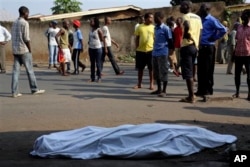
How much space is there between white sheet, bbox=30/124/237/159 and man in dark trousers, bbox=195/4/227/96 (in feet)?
12.7

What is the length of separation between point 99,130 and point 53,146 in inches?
25.1

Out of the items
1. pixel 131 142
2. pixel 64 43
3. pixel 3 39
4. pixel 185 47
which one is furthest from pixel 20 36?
pixel 131 142

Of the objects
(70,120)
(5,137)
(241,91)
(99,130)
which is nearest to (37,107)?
(70,120)

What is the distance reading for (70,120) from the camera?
7.42 metres

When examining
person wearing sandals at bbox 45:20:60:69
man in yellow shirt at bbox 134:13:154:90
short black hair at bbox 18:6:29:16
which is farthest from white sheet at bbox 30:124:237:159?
person wearing sandals at bbox 45:20:60:69

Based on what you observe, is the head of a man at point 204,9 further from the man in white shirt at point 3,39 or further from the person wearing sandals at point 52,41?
the person wearing sandals at point 52,41

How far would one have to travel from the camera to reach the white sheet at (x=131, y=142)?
5.26m

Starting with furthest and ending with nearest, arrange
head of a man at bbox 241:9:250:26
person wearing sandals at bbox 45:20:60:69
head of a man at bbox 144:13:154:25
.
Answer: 1. person wearing sandals at bbox 45:20:60:69
2. head of a man at bbox 144:13:154:25
3. head of a man at bbox 241:9:250:26

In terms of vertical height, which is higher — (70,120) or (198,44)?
(198,44)

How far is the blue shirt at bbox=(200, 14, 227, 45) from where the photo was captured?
9328mm

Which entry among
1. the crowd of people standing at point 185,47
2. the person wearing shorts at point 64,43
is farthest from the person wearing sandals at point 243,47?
the person wearing shorts at point 64,43

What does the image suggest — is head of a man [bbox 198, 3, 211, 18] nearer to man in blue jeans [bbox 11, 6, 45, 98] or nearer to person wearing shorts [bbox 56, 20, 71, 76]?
man in blue jeans [bbox 11, 6, 45, 98]

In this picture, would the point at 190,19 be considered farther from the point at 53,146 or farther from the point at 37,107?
the point at 53,146

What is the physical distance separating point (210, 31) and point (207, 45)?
0.28 meters
